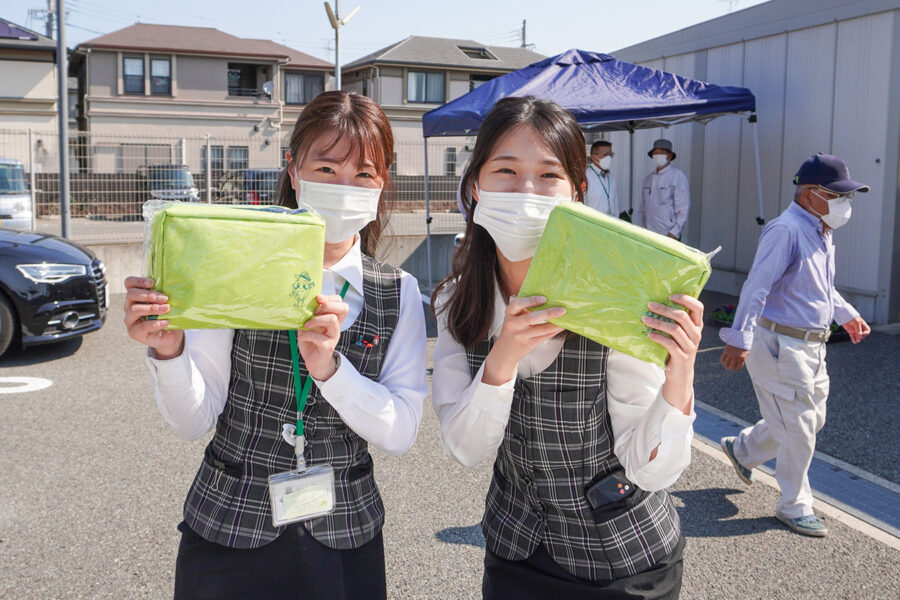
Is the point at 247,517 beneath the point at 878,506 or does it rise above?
above

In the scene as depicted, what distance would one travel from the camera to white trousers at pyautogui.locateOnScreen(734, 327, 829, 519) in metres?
3.96

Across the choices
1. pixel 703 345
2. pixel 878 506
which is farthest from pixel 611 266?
pixel 703 345

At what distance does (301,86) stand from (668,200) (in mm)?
33764

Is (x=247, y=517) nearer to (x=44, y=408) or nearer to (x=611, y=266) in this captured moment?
(x=611, y=266)

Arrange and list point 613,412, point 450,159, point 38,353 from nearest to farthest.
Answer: point 613,412 → point 38,353 → point 450,159

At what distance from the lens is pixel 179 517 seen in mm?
3910

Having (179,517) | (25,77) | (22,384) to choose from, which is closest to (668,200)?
(22,384)

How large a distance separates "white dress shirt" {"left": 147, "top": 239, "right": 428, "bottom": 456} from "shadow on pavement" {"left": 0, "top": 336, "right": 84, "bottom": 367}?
20.6 feet

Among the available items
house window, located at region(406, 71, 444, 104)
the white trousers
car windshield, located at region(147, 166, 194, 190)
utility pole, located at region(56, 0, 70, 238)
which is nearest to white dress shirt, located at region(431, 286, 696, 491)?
the white trousers

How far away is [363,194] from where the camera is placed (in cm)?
186

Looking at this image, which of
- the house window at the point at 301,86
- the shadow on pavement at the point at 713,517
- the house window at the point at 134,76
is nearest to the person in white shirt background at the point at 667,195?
Answer: the shadow on pavement at the point at 713,517

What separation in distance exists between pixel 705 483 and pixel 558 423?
3.24 m

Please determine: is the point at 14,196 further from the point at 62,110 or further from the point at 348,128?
the point at 348,128

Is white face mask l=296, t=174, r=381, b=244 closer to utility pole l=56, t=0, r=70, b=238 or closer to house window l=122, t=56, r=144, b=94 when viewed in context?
utility pole l=56, t=0, r=70, b=238
